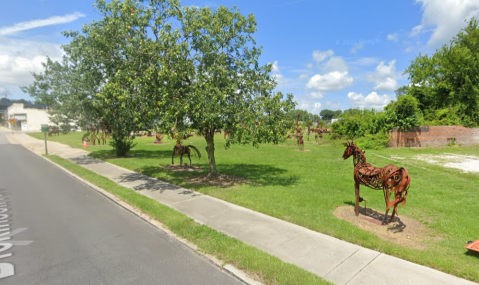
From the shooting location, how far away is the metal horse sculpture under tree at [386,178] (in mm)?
5146

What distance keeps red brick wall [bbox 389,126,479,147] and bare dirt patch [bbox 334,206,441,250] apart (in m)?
18.2

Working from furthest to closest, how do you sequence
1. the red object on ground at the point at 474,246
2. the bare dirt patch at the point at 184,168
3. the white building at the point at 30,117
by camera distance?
the white building at the point at 30,117
the bare dirt patch at the point at 184,168
the red object on ground at the point at 474,246

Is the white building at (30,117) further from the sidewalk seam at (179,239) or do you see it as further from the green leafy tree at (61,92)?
the sidewalk seam at (179,239)

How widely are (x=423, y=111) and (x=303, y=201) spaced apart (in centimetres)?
2952

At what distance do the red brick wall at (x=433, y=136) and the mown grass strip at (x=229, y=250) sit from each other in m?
21.5

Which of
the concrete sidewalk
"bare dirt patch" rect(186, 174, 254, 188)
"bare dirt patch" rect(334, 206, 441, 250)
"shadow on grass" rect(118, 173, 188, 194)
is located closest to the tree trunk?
"bare dirt patch" rect(186, 174, 254, 188)

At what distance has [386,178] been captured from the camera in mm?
5391

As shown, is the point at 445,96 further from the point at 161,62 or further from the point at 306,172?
the point at 161,62

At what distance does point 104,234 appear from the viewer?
552 centimetres

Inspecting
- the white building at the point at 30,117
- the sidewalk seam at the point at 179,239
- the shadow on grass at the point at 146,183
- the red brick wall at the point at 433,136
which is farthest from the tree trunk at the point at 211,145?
the white building at the point at 30,117

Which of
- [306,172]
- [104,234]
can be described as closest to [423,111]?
[306,172]

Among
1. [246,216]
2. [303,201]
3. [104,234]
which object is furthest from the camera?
[303,201]

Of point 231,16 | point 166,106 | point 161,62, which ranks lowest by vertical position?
point 166,106

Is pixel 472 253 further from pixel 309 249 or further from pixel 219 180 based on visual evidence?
pixel 219 180
